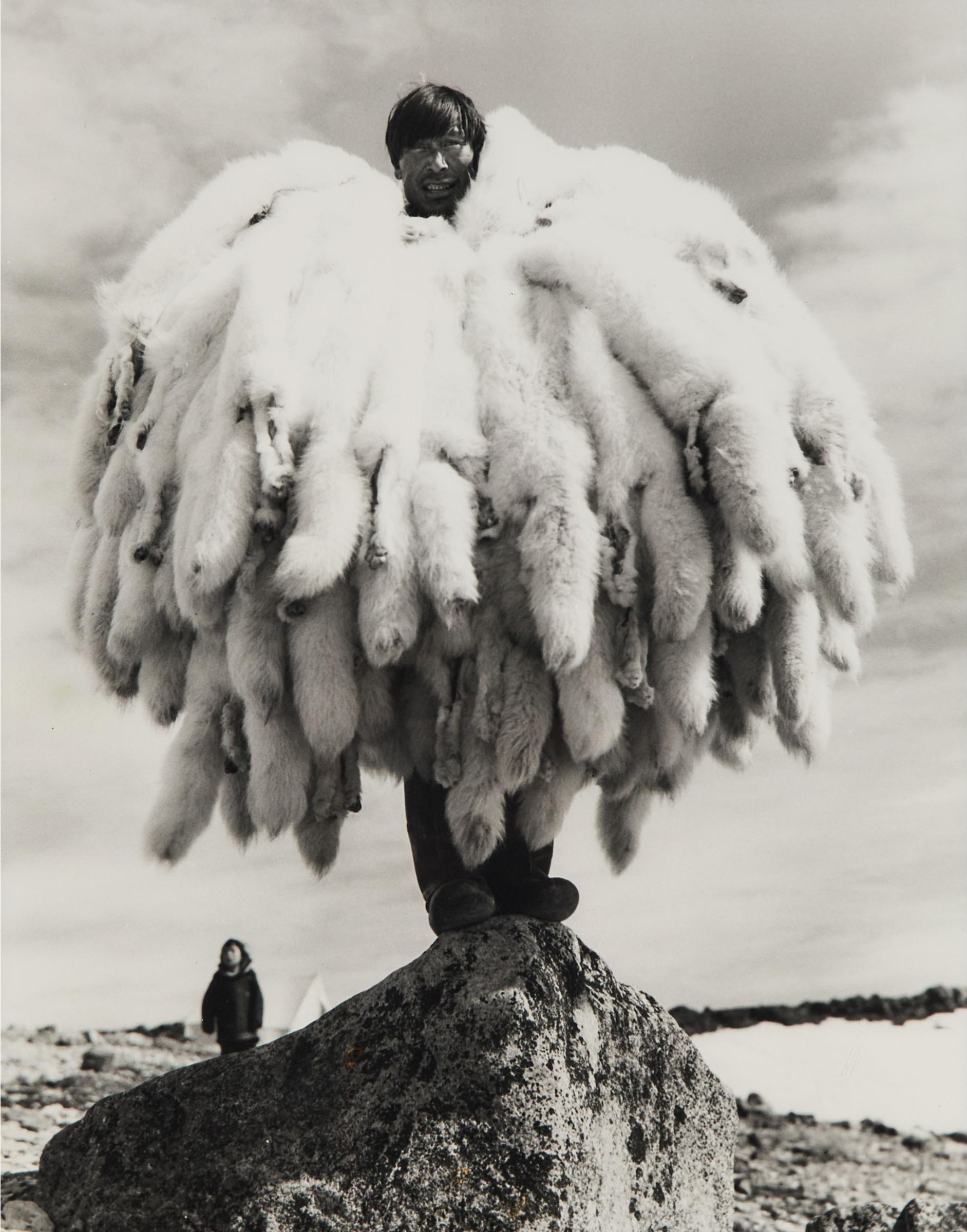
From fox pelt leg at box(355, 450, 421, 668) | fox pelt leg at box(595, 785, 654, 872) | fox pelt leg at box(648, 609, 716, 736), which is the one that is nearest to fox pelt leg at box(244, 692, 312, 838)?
fox pelt leg at box(355, 450, 421, 668)

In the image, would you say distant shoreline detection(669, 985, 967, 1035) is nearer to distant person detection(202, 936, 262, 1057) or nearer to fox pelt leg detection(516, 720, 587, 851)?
distant person detection(202, 936, 262, 1057)

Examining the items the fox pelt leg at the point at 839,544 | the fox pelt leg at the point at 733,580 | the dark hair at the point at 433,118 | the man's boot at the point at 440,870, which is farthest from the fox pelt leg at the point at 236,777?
the dark hair at the point at 433,118

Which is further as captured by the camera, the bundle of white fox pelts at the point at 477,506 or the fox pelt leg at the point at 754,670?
the fox pelt leg at the point at 754,670

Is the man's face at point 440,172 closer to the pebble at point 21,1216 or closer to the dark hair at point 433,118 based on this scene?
the dark hair at point 433,118

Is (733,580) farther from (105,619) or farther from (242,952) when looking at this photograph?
(242,952)

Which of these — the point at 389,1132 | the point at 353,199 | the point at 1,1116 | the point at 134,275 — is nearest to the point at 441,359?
the point at 353,199

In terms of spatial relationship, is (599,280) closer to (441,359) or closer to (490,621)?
(441,359)

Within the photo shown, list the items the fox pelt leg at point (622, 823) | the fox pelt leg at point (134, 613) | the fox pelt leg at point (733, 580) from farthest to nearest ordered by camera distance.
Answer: the fox pelt leg at point (622, 823) < the fox pelt leg at point (134, 613) < the fox pelt leg at point (733, 580)

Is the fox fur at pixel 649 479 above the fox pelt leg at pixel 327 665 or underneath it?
above
